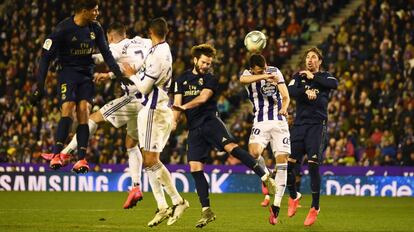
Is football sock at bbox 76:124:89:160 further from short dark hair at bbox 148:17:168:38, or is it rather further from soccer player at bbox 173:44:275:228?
short dark hair at bbox 148:17:168:38

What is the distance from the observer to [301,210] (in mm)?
17453

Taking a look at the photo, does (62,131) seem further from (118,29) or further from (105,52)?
(118,29)

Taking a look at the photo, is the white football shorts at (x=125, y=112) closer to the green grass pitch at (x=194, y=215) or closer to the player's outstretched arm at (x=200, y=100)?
the green grass pitch at (x=194, y=215)

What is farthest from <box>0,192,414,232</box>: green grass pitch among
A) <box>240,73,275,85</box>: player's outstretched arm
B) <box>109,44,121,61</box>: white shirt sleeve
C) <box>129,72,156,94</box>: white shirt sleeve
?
<box>109,44,121,61</box>: white shirt sleeve

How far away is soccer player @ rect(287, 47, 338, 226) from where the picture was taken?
14703 millimetres

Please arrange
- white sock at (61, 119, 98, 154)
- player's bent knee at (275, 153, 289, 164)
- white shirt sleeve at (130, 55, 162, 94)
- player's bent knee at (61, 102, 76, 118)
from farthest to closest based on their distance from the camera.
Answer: player's bent knee at (275, 153, 289, 164) < white sock at (61, 119, 98, 154) < player's bent knee at (61, 102, 76, 118) < white shirt sleeve at (130, 55, 162, 94)

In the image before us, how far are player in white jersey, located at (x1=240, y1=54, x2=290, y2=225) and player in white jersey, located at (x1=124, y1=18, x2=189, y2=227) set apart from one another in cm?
204

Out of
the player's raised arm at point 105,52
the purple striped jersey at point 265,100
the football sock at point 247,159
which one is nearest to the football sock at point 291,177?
the purple striped jersey at point 265,100

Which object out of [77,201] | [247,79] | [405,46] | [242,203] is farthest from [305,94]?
[405,46]

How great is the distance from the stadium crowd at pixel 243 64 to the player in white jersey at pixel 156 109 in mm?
12700

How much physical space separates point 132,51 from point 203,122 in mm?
2322

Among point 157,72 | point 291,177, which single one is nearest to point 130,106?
point 157,72

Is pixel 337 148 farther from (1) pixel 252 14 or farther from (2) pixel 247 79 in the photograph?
(2) pixel 247 79

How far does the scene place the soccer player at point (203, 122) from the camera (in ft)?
45.1
